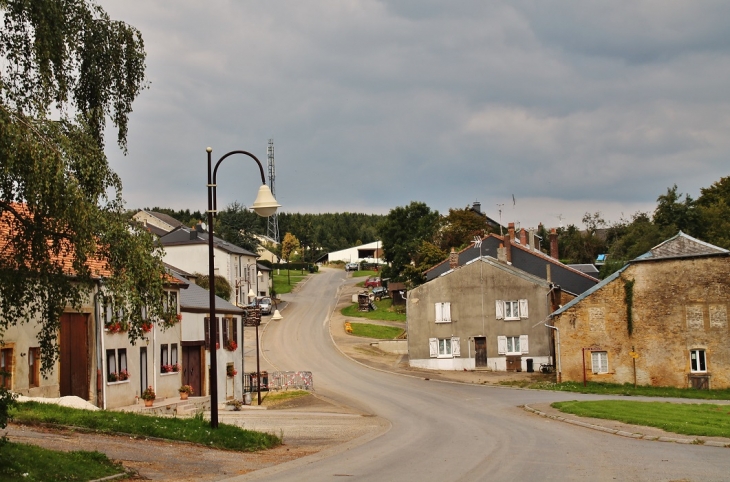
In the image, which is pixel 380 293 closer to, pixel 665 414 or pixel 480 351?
pixel 480 351

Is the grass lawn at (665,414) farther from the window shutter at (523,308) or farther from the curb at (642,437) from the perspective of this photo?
the window shutter at (523,308)

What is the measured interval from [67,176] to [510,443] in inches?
596

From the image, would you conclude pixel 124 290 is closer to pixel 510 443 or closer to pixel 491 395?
pixel 510 443

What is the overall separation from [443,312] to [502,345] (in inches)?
186

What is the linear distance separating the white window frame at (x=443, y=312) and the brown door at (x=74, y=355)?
32.0m

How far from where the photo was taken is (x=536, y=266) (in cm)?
6762

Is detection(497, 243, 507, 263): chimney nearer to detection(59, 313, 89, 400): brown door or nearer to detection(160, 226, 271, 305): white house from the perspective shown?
detection(160, 226, 271, 305): white house

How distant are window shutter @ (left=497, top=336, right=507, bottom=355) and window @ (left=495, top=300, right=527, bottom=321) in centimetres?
139

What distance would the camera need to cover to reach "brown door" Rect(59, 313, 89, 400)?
2934 centimetres

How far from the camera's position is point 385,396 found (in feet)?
141

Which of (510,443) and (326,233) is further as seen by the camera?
(326,233)

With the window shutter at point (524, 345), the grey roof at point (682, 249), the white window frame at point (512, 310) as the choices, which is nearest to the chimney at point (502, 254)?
the white window frame at point (512, 310)

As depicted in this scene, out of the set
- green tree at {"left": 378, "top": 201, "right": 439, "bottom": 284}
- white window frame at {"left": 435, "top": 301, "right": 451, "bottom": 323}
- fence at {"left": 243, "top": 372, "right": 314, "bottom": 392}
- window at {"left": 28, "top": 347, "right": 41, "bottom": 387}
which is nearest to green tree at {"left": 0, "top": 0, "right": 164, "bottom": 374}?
window at {"left": 28, "top": 347, "right": 41, "bottom": 387}

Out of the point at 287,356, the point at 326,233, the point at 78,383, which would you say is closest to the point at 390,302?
the point at 287,356
